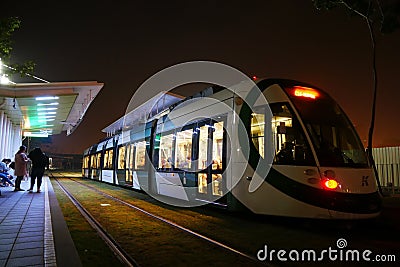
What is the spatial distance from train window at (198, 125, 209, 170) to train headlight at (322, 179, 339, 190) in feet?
11.2

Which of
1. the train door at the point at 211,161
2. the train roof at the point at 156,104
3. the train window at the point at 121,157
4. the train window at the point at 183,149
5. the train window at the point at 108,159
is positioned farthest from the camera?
the train roof at the point at 156,104

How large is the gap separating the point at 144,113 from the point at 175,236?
1169 inches

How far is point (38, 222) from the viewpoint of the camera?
797 cm

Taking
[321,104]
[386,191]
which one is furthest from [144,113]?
[321,104]

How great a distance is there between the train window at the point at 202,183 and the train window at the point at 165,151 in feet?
7.05

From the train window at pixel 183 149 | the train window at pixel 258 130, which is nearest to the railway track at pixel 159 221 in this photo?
the train window at pixel 183 149

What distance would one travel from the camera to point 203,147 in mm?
9719

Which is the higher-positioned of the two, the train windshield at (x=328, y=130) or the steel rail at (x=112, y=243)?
the train windshield at (x=328, y=130)

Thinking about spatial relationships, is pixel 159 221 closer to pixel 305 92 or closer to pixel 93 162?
pixel 305 92

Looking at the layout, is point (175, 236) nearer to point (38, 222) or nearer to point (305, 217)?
point (305, 217)

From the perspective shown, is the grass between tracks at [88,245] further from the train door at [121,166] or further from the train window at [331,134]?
the train door at [121,166]

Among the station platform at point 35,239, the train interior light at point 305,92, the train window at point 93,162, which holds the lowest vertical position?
the station platform at point 35,239

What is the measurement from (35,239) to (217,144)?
4.62 metres

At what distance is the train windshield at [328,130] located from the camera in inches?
284
